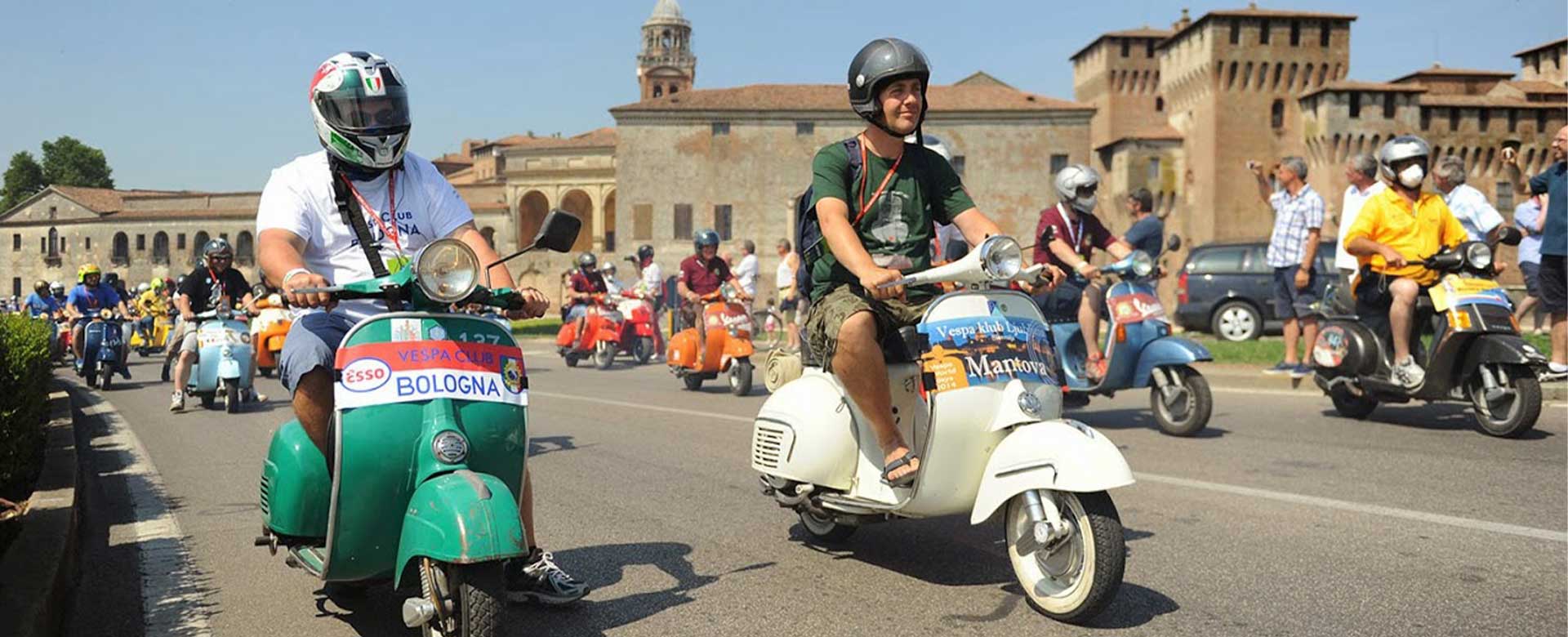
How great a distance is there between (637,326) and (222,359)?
344 inches

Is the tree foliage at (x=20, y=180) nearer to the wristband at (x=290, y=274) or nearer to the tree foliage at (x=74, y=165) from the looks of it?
the tree foliage at (x=74, y=165)

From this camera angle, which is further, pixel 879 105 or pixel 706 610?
pixel 879 105

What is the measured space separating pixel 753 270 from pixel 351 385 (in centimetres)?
1771

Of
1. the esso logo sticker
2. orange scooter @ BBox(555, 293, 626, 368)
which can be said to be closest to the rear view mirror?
the esso logo sticker

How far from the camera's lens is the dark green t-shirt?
5000 millimetres

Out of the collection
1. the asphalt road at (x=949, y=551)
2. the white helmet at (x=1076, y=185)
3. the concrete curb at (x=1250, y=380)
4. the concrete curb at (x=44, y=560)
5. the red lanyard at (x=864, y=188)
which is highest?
the white helmet at (x=1076, y=185)

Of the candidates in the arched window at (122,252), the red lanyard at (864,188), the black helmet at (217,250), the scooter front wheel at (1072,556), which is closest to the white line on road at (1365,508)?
the scooter front wheel at (1072,556)

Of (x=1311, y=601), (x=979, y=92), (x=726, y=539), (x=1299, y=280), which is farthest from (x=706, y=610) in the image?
(x=979, y=92)

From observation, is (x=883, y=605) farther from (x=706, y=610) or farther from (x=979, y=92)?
(x=979, y=92)

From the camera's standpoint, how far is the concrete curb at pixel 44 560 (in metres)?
3.96

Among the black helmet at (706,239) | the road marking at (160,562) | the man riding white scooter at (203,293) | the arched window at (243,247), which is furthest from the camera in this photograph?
the arched window at (243,247)

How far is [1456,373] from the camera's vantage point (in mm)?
8773

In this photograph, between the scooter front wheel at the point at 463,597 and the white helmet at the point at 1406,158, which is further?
the white helmet at the point at 1406,158

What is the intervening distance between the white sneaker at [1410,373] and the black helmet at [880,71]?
18.1 feet
